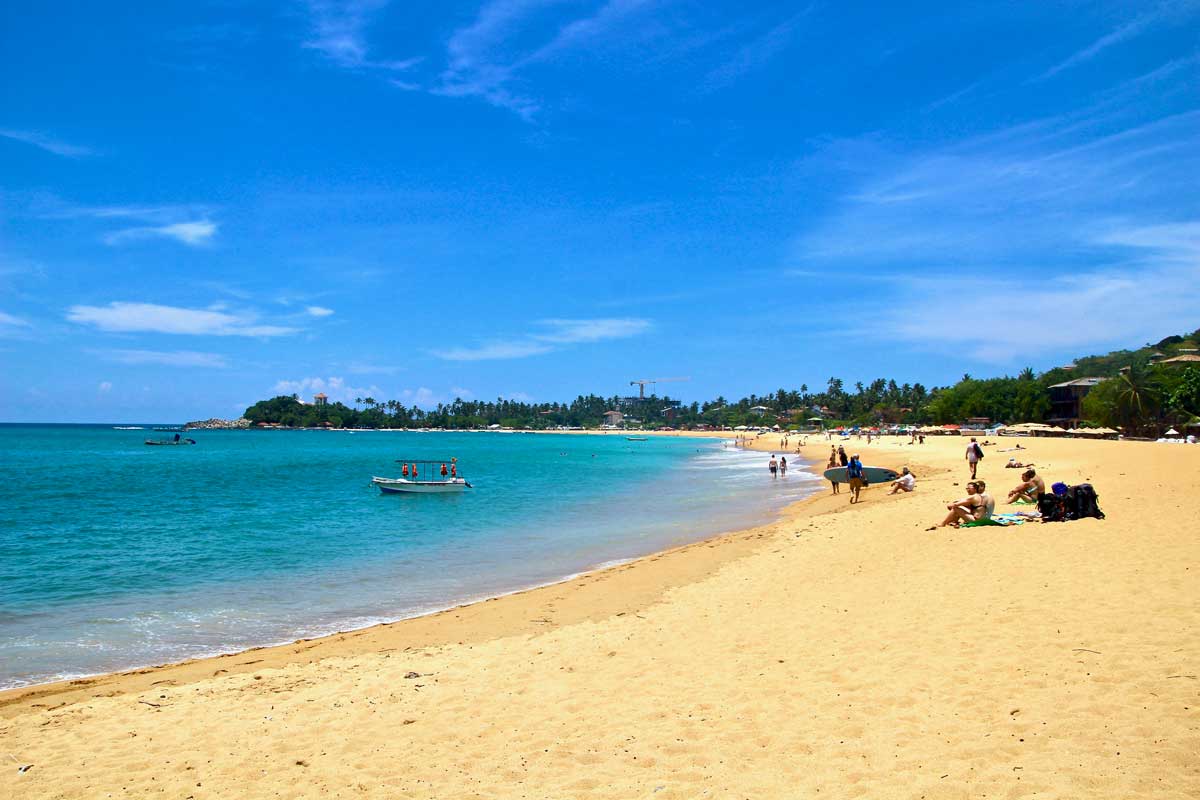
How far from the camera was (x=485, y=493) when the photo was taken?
131ft

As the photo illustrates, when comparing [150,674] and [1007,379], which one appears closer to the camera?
[150,674]

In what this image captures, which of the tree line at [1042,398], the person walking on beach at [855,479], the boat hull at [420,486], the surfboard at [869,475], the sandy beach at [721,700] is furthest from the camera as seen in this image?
the tree line at [1042,398]

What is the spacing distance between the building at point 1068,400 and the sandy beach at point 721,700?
3405 inches

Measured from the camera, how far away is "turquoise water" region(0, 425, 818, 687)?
12.1 meters

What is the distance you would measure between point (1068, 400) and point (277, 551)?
9596 cm

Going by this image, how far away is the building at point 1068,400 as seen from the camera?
84.9 m

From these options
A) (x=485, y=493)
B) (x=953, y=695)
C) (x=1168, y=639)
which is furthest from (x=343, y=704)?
(x=485, y=493)

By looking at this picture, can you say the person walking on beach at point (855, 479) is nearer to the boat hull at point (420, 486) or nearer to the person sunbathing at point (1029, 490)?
the person sunbathing at point (1029, 490)

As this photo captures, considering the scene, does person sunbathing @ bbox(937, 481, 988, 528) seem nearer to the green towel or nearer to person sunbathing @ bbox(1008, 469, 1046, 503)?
the green towel

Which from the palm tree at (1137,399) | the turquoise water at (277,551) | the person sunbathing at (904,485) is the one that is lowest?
the turquoise water at (277,551)

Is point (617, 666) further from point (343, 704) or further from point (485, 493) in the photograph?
point (485, 493)

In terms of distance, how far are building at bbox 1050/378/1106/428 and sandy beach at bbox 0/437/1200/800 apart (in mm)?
86484

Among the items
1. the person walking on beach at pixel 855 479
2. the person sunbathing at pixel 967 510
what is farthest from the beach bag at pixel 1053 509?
the person walking on beach at pixel 855 479

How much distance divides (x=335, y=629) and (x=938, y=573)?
31.6 feet
